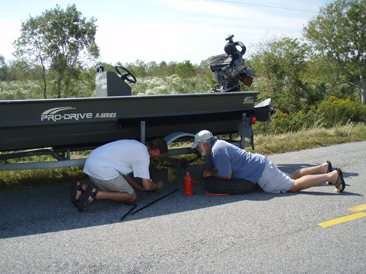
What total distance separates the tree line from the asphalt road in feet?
39.1

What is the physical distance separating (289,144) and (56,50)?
12.9 metres

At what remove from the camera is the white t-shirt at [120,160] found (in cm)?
396

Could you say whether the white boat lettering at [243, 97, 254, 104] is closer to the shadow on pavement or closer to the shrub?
the shadow on pavement

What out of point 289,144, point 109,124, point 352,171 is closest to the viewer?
point 109,124

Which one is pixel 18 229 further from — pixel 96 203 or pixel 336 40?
pixel 336 40

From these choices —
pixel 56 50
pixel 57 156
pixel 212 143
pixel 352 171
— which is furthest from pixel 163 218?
pixel 56 50

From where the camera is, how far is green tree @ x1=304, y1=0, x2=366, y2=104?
26.0 meters

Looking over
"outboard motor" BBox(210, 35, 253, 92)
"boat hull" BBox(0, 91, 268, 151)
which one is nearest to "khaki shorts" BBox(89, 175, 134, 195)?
"boat hull" BBox(0, 91, 268, 151)

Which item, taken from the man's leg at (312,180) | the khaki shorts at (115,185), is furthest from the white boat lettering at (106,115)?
the man's leg at (312,180)

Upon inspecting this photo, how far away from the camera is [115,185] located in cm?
400

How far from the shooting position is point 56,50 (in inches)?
623

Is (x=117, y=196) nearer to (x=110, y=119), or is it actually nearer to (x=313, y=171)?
(x=110, y=119)

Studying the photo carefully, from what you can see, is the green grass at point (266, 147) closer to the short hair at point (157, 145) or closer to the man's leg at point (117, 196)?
the man's leg at point (117, 196)

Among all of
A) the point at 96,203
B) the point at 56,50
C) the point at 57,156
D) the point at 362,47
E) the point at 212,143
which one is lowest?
the point at 96,203
